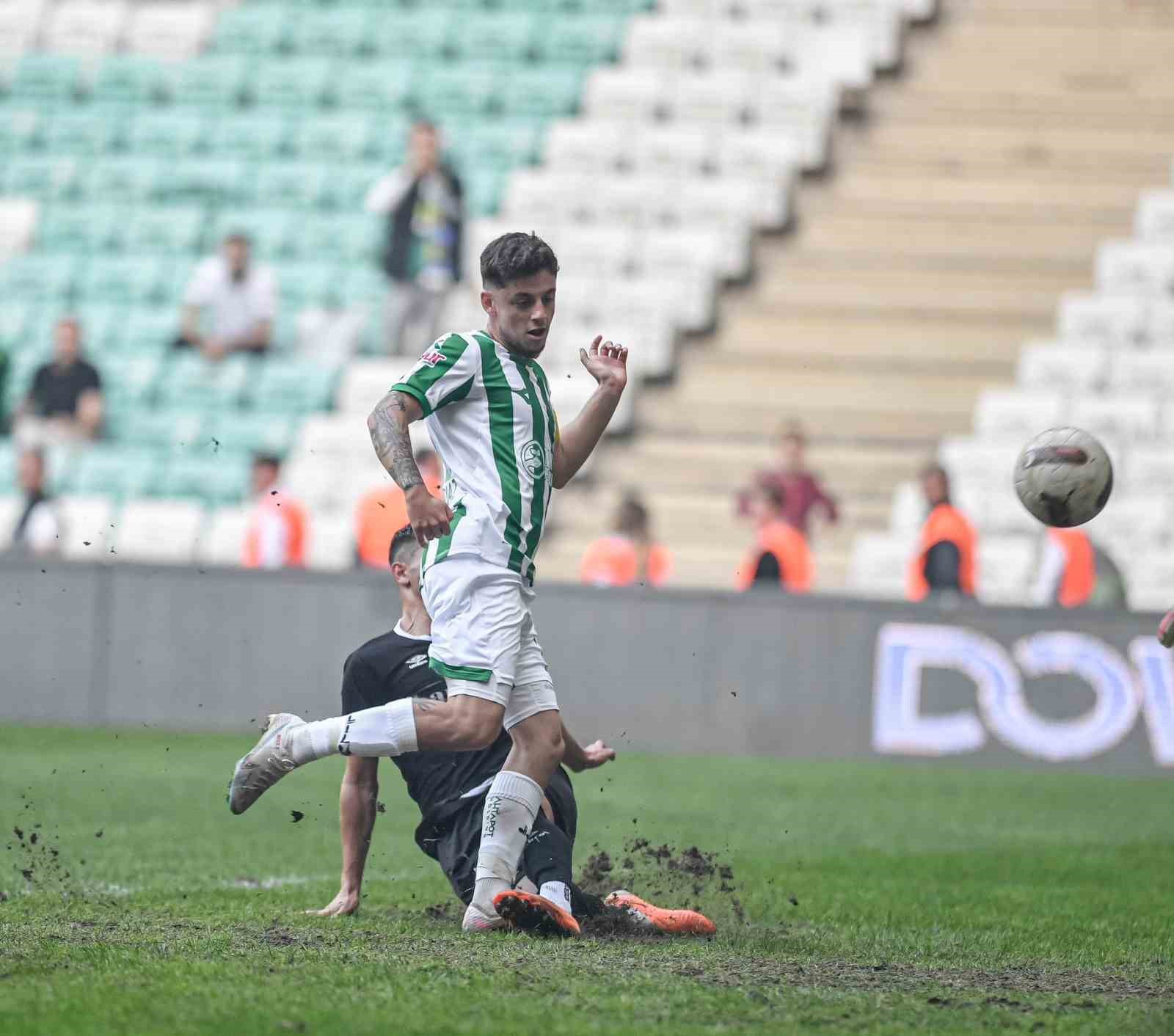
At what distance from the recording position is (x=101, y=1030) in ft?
14.6

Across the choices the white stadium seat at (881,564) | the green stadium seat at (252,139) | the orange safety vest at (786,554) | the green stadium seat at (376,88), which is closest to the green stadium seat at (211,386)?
the green stadium seat at (252,139)

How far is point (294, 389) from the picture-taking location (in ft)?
59.8

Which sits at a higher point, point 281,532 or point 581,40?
point 581,40

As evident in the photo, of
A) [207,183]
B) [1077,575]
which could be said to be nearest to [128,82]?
[207,183]

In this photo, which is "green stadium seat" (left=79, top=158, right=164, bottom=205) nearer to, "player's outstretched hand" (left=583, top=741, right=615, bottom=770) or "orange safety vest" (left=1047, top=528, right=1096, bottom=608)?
"orange safety vest" (left=1047, top=528, right=1096, bottom=608)

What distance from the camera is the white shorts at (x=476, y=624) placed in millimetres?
5879

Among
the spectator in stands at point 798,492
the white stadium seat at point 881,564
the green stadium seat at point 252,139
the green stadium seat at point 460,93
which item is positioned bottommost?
the white stadium seat at point 881,564

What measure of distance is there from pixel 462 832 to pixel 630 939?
635 mm

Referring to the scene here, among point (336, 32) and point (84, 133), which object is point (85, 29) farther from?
point (336, 32)

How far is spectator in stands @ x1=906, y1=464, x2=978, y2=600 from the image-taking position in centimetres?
1372

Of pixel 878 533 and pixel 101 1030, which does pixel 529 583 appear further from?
pixel 878 533

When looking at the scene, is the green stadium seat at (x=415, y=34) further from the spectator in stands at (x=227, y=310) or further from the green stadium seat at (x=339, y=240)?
the spectator in stands at (x=227, y=310)

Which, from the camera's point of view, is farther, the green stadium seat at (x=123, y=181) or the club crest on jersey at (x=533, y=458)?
the green stadium seat at (x=123, y=181)

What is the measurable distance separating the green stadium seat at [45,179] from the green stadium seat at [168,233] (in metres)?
1.19
